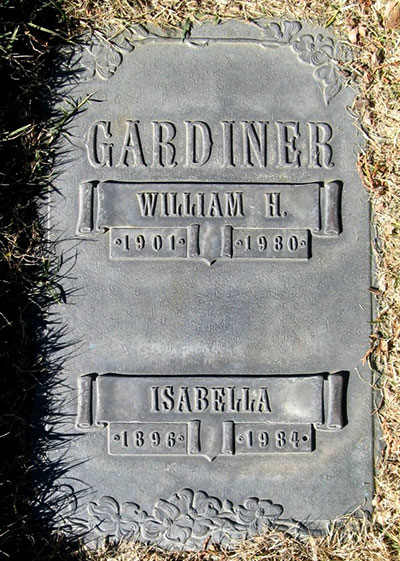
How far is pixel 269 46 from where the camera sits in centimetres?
277

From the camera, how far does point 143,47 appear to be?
2760mm

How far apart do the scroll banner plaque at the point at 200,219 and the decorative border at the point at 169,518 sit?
0.97m

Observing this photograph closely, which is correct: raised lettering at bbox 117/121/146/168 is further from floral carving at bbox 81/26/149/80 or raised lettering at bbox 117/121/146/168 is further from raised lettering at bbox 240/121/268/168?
raised lettering at bbox 240/121/268/168

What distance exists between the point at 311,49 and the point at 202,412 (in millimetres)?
1539

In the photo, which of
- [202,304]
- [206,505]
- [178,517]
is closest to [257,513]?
[206,505]

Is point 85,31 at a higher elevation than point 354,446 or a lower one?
higher

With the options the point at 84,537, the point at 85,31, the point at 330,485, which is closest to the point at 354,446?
the point at 330,485

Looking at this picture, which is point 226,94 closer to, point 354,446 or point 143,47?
point 143,47

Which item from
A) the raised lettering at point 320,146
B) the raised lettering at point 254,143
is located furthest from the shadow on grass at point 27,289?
the raised lettering at point 320,146

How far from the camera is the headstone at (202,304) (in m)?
2.67

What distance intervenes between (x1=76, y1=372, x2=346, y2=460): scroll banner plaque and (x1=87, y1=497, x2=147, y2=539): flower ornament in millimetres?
220

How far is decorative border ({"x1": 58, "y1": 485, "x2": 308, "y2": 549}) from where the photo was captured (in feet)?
8.80

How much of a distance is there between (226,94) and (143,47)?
0.39m

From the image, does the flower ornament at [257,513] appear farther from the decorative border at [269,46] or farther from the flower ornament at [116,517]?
Result: the decorative border at [269,46]
